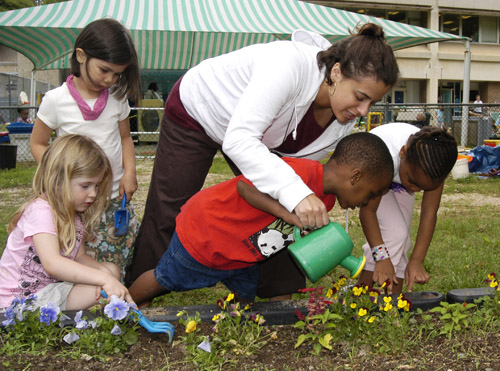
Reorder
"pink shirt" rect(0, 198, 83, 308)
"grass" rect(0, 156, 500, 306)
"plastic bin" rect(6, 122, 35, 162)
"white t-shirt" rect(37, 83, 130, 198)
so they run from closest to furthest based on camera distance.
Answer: "pink shirt" rect(0, 198, 83, 308), "white t-shirt" rect(37, 83, 130, 198), "grass" rect(0, 156, 500, 306), "plastic bin" rect(6, 122, 35, 162)

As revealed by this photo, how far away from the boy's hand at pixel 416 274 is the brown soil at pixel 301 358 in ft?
2.01

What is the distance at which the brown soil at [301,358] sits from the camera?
1649mm

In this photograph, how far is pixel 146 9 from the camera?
9.13 m

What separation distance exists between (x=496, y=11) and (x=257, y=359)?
1138 inches

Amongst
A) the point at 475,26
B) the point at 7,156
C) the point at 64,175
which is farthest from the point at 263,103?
the point at 475,26

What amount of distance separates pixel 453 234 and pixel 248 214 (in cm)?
285

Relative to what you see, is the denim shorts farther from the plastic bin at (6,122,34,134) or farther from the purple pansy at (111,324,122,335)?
the plastic bin at (6,122,34,134)

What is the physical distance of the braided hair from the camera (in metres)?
2.22

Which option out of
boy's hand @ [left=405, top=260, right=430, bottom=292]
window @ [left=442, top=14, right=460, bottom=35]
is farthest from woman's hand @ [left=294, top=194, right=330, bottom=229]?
window @ [left=442, top=14, right=460, bottom=35]

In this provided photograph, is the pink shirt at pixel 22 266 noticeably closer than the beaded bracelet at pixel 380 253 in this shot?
Yes

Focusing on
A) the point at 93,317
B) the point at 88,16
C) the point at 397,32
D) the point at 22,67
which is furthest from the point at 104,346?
the point at 22,67

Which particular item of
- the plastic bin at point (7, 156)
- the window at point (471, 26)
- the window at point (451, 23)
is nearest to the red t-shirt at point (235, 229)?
the plastic bin at point (7, 156)

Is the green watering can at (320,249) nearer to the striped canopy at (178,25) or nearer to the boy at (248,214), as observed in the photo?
the boy at (248,214)

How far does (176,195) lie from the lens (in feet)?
8.47
